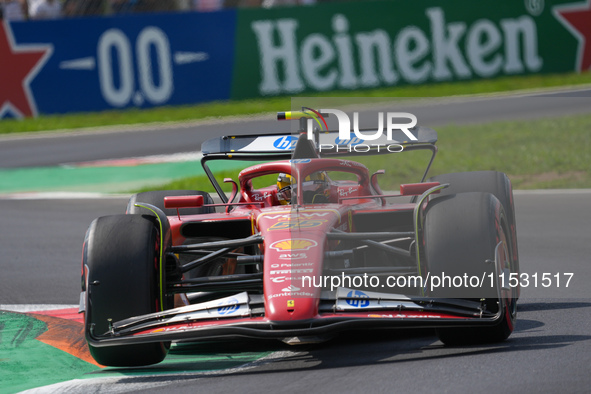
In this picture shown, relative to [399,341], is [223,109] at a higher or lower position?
lower

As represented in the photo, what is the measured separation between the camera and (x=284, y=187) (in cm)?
733

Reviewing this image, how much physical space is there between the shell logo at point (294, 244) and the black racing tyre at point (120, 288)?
72cm

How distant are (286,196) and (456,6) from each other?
45.5ft

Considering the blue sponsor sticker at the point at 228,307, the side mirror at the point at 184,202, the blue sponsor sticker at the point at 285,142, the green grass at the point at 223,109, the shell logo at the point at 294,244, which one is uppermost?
the blue sponsor sticker at the point at 285,142

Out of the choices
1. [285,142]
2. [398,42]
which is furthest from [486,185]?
[398,42]

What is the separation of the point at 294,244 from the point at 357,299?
21.2 inches

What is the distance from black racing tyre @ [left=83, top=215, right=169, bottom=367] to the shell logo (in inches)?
28.3

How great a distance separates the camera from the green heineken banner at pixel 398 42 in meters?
19.7

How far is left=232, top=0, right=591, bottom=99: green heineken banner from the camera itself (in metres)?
19.7

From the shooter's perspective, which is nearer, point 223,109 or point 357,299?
point 357,299

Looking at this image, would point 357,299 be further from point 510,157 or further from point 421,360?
point 510,157

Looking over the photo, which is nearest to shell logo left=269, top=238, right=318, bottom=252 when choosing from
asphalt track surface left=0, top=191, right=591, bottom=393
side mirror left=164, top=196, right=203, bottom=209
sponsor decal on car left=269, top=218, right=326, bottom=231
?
sponsor decal on car left=269, top=218, right=326, bottom=231

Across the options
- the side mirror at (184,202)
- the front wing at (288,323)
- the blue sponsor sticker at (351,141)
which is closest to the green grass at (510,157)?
the blue sponsor sticker at (351,141)

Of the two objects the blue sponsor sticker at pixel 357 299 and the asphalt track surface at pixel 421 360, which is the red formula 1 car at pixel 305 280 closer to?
the blue sponsor sticker at pixel 357 299
